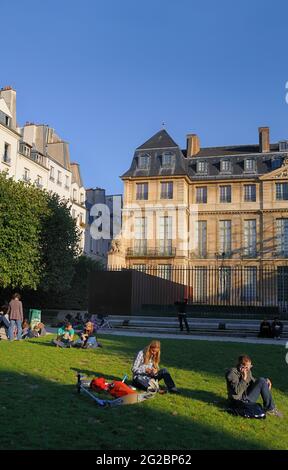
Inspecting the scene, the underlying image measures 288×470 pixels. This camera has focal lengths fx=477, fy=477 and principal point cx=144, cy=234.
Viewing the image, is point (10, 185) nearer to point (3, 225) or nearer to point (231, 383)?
point (3, 225)

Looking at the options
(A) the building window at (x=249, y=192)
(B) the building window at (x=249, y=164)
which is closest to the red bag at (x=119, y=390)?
(A) the building window at (x=249, y=192)

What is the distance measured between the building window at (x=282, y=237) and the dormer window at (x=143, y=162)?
14.1 metres

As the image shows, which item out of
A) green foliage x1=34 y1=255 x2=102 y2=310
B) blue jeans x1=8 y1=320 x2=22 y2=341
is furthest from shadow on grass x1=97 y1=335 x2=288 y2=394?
green foliage x1=34 y1=255 x2=102 y2=310

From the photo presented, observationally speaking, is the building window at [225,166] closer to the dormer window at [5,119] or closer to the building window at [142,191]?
the building window at [142,191]

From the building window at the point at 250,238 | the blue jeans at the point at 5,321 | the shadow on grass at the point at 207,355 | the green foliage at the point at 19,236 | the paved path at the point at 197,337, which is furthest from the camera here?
the building window at the point at 250,238

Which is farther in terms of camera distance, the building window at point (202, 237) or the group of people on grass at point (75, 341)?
the building window at point (202, 237)

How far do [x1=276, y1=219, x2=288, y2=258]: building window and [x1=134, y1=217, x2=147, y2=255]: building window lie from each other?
498 inches

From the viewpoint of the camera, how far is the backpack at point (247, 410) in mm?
7016

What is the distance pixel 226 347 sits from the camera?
607 inches

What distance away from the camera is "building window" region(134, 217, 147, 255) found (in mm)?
46188

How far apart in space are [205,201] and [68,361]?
38108mm

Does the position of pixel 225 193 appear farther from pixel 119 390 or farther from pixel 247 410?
pixel 247 410

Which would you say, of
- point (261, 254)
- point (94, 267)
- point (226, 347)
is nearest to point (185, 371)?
point (226, 347)
